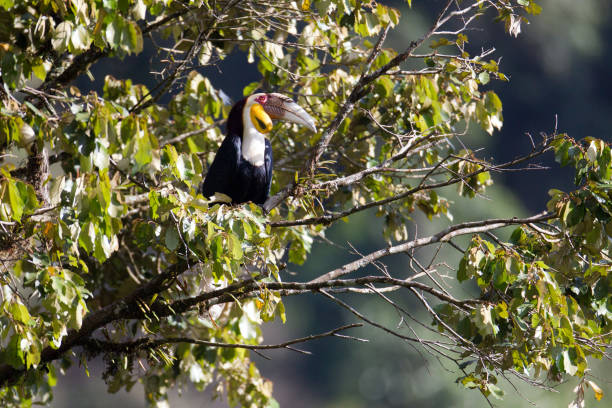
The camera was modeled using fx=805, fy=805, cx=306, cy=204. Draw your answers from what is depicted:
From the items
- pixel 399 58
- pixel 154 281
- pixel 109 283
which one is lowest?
pixel 109 283

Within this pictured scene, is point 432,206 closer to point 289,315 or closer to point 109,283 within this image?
point 109,283

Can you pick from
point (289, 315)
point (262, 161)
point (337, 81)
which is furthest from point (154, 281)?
point (289, 315)

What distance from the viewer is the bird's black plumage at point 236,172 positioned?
4078 mm

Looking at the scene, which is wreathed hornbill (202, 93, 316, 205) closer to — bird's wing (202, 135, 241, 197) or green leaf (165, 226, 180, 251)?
bird's wing (202, 135, 241, 197)

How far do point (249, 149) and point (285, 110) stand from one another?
0.93 feet

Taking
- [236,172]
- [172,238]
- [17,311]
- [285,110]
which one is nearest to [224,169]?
[236,172]

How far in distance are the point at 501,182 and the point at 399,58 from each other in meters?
10.8

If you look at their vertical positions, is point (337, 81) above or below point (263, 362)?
above

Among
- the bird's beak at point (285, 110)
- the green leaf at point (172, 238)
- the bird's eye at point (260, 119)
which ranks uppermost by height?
the green leaf at point (172, 238)

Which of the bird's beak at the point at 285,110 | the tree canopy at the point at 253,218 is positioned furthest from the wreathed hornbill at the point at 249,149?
the tree canopy at the point at 253,218

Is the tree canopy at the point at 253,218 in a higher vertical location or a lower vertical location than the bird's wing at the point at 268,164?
higher

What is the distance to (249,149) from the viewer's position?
4.15 metres

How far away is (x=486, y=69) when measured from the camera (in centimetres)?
343

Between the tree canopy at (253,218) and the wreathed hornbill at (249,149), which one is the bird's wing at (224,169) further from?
the tree canopy at (253,218)
